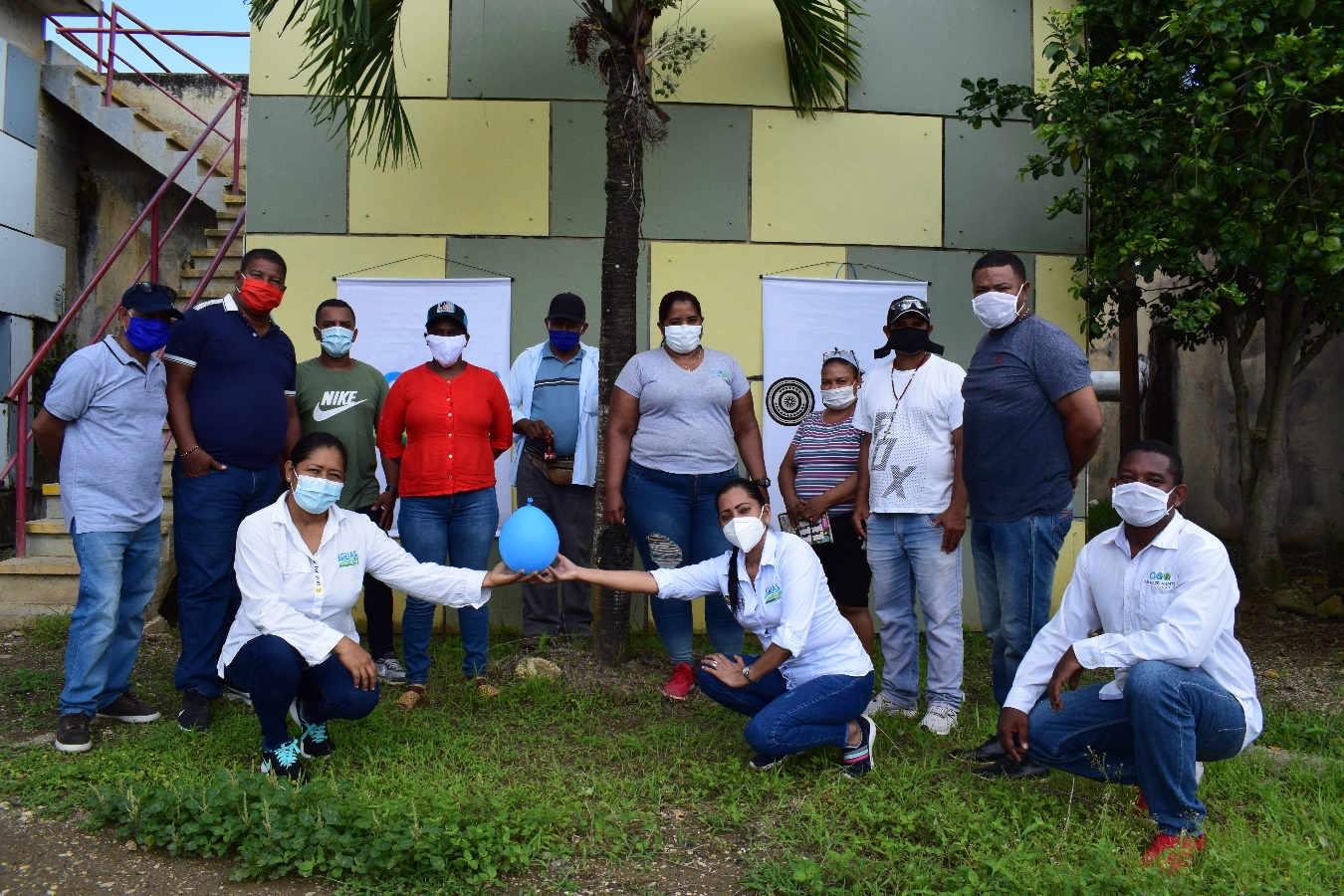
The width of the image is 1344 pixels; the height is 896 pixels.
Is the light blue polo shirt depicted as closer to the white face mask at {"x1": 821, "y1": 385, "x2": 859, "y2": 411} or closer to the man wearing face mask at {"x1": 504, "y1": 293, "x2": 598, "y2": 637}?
the man wearing face mask at {"x1": 504, "y1": 293, "x2": 598, "y2": 637}

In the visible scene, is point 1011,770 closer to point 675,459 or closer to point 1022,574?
point 1022,574

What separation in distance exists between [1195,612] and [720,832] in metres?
1.64

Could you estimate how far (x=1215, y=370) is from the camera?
1081cm

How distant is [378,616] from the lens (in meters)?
5.52

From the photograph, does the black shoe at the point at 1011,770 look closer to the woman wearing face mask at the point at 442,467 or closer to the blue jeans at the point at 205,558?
the woman wearing face mask at the point at 442,467

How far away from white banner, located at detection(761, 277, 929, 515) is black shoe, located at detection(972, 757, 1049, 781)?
9.57 feet

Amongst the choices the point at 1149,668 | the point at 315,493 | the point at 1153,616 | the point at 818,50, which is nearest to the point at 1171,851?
the point at 1149,668

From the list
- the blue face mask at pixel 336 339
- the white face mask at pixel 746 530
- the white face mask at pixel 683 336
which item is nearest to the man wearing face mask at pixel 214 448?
the blue face mask at pixel 336 339

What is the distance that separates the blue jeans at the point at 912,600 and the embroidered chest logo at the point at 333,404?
256cm

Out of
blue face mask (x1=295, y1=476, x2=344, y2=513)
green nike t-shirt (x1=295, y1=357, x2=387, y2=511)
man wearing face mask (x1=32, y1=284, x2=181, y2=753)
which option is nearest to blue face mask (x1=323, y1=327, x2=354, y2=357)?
green nike t-shirt (x1=295, y1=357, x2=387, y2=511)

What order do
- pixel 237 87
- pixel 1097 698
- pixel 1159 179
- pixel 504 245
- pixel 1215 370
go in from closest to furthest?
pixel 1097 698, pixel 1159 179, pixel 504 245, pixel 237 87, pixel 1215 370

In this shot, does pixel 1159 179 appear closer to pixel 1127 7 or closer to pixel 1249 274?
pixel 1127 7

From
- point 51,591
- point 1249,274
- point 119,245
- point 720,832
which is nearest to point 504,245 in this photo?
point 119,245

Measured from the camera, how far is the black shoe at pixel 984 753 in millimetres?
4141
